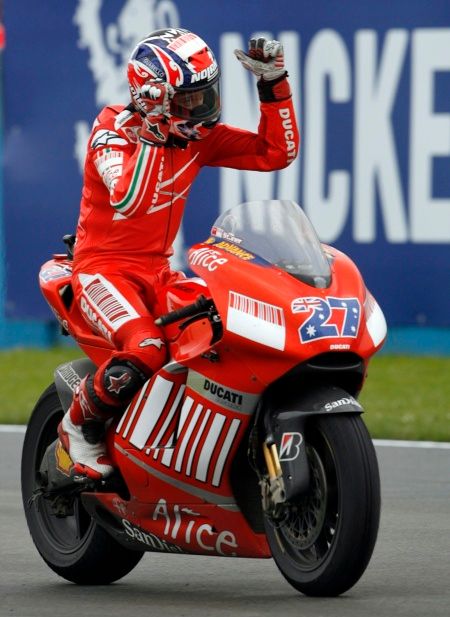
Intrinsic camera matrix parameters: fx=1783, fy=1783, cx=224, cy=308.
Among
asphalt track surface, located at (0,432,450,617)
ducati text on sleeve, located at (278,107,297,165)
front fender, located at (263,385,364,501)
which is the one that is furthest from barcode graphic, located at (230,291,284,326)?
ducati text on sleeve, located at (278,107,297,165)

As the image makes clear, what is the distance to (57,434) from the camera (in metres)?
6.66

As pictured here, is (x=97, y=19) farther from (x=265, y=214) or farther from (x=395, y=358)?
(x=265, y=214)

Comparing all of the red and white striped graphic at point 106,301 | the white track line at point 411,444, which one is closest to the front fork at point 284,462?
the red and white striped graphic at point 106,301

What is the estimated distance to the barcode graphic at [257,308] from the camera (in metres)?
5.42

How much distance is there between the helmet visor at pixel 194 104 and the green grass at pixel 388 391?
454 cm

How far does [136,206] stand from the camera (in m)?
5.90

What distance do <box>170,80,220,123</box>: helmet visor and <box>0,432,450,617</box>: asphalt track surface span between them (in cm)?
161

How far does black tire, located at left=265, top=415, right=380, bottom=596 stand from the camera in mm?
5312

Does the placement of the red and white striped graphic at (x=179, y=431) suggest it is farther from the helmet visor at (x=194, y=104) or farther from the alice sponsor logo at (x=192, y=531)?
→ the helmet visor at (x=194, y=104)

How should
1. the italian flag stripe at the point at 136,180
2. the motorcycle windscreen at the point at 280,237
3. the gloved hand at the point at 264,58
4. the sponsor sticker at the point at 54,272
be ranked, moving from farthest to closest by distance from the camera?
the sponsor sticker at the point at 54,272 < the gloved hand at the point at 264,58 < the italian flag stripe at the point at 136,180 < the motorcycle windscreen at the point at 280,237

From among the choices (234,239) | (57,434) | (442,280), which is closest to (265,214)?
(234,239)

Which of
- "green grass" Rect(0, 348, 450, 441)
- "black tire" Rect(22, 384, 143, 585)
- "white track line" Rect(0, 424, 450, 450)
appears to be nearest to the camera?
"black tire" Rect(22, 384, 143, 585)

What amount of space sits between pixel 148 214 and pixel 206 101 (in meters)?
0.45

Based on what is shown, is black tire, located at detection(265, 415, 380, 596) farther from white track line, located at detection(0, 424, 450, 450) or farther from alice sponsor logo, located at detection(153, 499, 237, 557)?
white track line, located at detection(0, 424, 450, 450)
